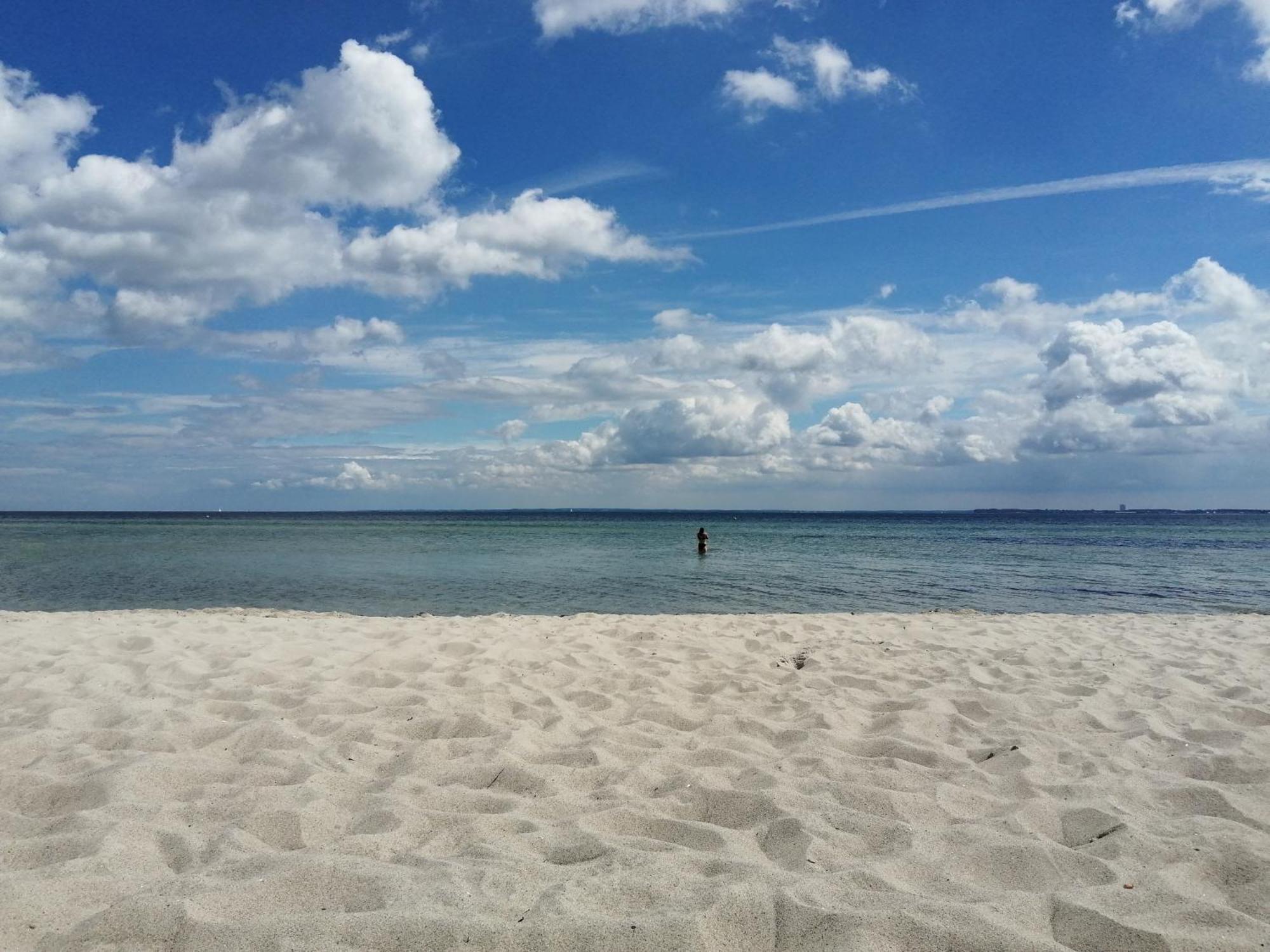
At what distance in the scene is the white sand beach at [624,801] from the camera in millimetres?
3045

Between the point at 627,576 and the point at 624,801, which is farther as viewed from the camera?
the point at 627,576

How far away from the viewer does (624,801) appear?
4375 millimetres

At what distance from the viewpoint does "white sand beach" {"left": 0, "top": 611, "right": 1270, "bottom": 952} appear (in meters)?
3.04

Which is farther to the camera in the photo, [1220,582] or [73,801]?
[1220,582]

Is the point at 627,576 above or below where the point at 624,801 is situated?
below

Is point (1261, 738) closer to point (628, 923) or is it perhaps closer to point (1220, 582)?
point (628, 923)

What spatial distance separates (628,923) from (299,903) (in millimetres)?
1367

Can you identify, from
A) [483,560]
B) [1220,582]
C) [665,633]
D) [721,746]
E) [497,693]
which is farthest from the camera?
[483,560]

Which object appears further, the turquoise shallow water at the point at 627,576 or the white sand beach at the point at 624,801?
the turquoise shallow water at the point at 627,576

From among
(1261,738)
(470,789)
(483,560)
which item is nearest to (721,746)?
(470,789)

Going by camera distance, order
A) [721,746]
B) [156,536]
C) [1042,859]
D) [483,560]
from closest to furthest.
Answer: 1. [1042,859]
2. [721,746]
3. [483,560]
4. [156,536]

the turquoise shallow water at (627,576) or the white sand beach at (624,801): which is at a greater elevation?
the white sand beach at (624,801)

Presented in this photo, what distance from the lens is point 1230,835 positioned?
3822 mm

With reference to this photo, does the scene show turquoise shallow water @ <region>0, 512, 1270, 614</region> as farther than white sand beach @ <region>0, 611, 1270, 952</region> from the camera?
Yes
